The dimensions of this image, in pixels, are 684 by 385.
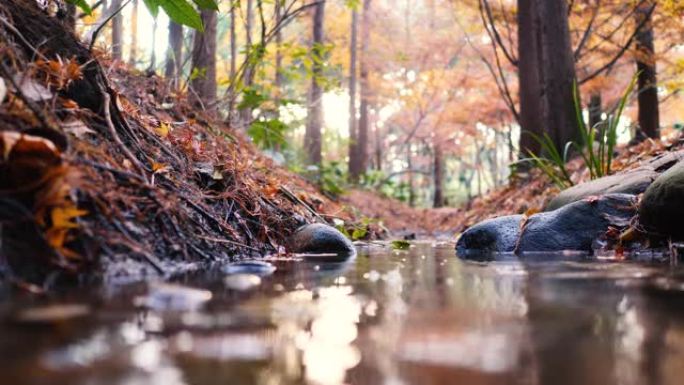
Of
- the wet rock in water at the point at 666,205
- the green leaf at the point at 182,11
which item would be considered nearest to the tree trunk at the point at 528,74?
the wet rock in water at the point at 666,205

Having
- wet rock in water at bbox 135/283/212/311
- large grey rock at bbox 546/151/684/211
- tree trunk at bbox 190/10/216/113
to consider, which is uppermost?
tree trunk at bbox 190/10/216/113

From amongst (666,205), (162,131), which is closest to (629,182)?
(666,205)

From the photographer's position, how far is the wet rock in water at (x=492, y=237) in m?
3.52

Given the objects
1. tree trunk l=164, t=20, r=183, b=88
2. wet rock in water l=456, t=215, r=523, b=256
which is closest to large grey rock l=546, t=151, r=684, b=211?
wet rock in water l=456, t=215, r=523, b=256

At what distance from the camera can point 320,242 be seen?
3.15 meters

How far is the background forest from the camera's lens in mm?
5738

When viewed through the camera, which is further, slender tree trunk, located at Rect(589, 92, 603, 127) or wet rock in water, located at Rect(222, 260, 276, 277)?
slender tree trunk, located at Rect(589, 92, 603, 127)

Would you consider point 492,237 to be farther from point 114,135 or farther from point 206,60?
point 206,60

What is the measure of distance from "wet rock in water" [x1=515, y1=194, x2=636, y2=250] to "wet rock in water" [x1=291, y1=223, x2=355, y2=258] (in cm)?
105

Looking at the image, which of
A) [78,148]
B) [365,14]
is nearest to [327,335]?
[78,148]

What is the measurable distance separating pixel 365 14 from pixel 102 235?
18594 millimetres

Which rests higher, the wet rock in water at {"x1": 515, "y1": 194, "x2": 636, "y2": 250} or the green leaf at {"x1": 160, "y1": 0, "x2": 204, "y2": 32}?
the green leaf at {"x1": 160, "y1": 0, "x2": 204, "y2": 32}

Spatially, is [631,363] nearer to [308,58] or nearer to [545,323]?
[545,323]

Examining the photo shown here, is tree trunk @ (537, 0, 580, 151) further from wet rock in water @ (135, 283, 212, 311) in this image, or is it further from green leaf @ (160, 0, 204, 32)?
wet rock in water @ (135, 283, 212, 311)
